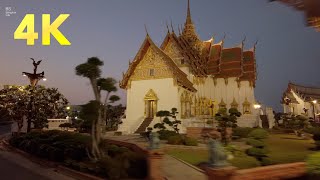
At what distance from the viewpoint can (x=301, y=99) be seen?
4788 centimetres

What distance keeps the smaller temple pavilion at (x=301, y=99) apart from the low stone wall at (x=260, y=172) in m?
39.9

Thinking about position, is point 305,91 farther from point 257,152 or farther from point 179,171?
point 179,171

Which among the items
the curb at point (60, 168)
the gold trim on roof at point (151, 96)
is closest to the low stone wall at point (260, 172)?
the curb at point (60, 168)

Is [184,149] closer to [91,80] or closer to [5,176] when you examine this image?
[91,80]

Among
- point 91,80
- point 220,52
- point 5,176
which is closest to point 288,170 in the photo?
point 91,80

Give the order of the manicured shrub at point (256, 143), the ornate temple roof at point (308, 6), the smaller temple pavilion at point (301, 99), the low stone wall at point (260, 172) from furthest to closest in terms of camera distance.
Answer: the smaller temple pavilion at point (301, 99)
the manicured shrub at point (256, 143)
the low stone wall at point (260, 172)
the ornate temple roof at point (308, 6)

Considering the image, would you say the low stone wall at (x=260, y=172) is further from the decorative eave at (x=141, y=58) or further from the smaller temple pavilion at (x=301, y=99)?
the smaller temple pavilion at (x=301, y=99)

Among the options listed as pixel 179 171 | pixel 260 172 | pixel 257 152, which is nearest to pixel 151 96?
pixel 179 171

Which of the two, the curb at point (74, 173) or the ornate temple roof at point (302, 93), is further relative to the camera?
the ornate temple roof at point (302, 93)

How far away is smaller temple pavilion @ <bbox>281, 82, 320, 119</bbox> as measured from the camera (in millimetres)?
46312

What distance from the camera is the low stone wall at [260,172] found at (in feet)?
18.4

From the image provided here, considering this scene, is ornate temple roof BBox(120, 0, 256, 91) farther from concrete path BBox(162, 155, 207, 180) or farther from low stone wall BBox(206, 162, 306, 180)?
low stone wall BBox(206, 162, 306, 180)

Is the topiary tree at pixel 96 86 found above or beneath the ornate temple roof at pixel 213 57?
beneath

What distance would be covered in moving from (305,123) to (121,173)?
71.3 feet
